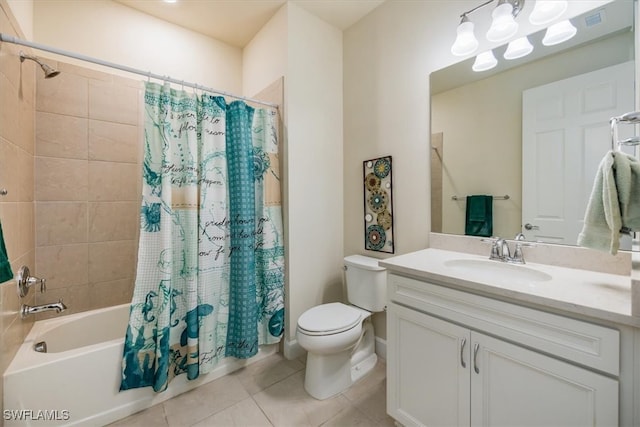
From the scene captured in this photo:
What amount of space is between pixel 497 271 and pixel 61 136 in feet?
9.03

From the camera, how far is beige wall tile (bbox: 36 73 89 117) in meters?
1.67

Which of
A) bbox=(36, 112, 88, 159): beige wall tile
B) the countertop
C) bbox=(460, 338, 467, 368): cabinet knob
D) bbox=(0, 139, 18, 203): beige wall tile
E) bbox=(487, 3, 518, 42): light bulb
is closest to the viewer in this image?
the countertop

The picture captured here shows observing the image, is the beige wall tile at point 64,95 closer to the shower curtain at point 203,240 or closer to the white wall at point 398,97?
the shower curtain at point 203,240

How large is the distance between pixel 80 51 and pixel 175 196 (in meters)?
1.34

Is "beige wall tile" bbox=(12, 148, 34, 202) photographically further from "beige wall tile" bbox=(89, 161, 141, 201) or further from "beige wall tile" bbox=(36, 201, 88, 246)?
"beige wall tile" bbox=(89, 161, 141, 201)

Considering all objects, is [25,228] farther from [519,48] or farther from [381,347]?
[519,48]

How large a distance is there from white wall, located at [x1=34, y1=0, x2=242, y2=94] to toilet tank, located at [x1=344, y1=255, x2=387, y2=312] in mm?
2058

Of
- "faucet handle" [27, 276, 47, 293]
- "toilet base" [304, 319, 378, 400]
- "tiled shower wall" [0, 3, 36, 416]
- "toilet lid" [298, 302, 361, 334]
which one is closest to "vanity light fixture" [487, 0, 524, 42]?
"toilet lid" [298, 302, 361, 334]

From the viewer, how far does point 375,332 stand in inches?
80.7

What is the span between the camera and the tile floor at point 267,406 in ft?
4.66

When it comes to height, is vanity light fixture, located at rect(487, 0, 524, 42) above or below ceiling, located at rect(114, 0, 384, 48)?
below

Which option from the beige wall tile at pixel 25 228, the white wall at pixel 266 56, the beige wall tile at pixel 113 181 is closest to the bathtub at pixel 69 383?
the beige wall tile at pixel 25 228

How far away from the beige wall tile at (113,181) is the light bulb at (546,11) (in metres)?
2.45

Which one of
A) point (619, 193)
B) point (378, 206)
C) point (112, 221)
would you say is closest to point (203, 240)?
point (112, 221)
